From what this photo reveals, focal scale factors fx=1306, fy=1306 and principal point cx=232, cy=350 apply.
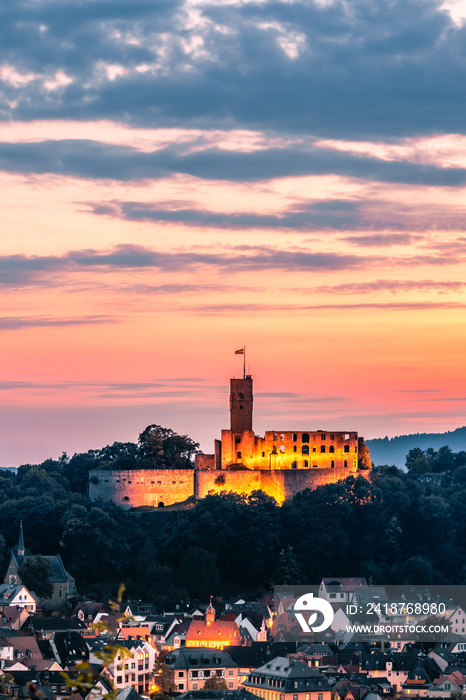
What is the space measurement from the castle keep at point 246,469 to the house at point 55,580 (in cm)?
954

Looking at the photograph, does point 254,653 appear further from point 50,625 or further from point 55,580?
point 55,580

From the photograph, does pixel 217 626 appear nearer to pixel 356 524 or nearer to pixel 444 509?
pixel 356 524

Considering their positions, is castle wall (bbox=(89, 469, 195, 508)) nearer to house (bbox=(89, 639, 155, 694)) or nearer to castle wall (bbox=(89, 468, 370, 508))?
castle wall (bbox=(89, 468, 370, 508))

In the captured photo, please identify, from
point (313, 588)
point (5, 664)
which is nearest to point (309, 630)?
point (313, 588)

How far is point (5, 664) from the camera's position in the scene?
70.7m

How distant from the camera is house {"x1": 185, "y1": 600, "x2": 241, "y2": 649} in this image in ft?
263

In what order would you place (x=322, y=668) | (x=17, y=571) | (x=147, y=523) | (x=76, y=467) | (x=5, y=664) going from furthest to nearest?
(x=76, y=467)
(x=147, y=523)
(x=17, y=571)
(x=322, y=668)
(x=5, y=664)

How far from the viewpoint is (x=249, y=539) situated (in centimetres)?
8612

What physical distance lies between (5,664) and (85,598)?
48.3 ft

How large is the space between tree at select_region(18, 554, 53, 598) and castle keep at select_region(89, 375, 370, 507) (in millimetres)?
10854

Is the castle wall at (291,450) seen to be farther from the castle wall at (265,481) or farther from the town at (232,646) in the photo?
the town at (232,646)

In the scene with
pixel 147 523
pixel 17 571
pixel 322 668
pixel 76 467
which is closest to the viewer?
pixel 322 668

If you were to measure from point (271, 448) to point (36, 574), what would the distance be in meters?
21.2

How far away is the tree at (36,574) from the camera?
8256 cm
